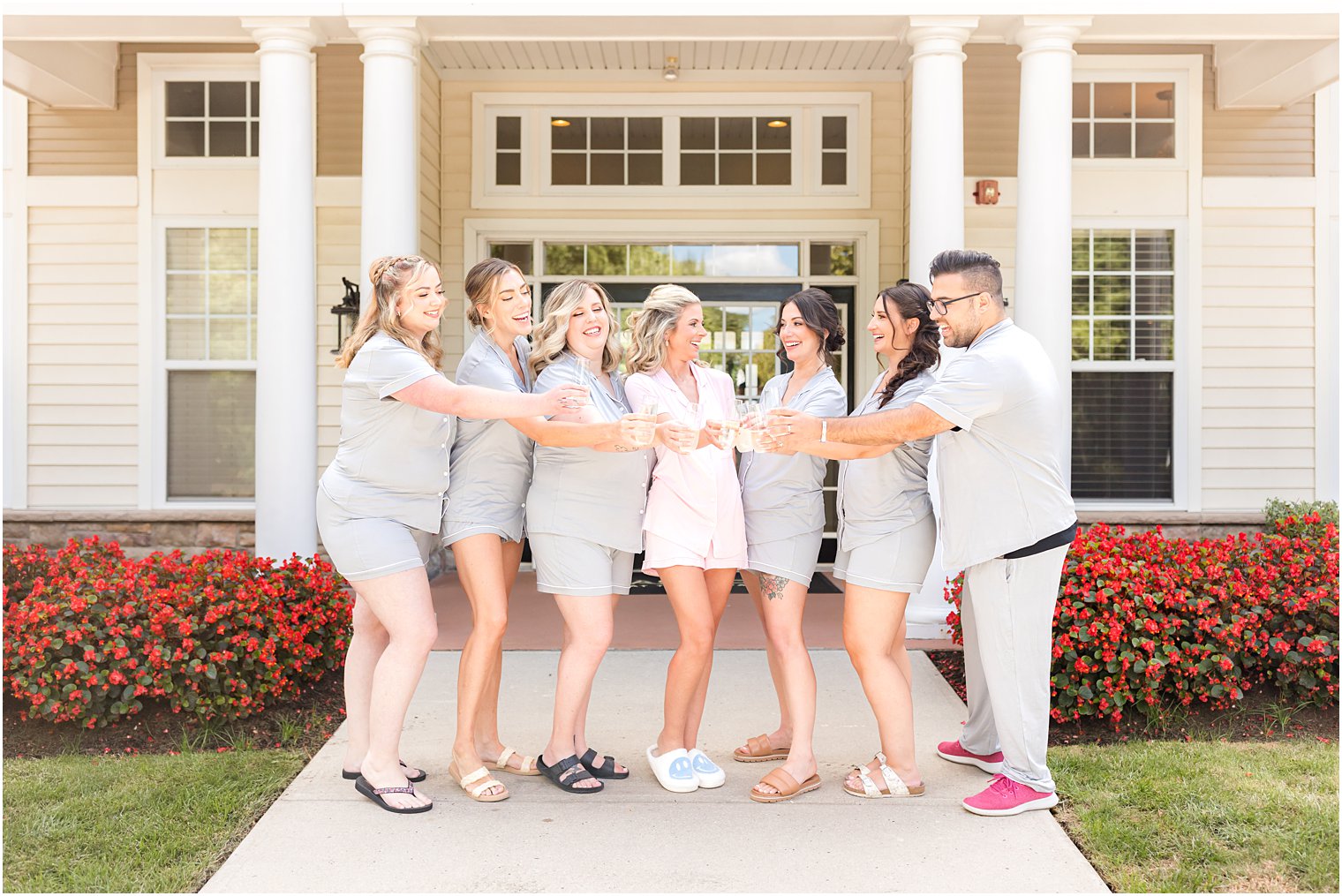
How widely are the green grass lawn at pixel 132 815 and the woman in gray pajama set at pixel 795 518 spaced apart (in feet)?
5.77

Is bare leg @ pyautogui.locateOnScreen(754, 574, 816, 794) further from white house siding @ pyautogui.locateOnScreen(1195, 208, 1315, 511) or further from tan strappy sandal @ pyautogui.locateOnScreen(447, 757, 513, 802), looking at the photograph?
white house siding @ pyautogui.locateOnScreen(1195, 208, 1315, 511)

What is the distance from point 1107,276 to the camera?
768 centimetres

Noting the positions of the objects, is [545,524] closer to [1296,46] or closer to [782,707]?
[782,707]

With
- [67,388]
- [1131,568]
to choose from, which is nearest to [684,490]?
[1131,568]

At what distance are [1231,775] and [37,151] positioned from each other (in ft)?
27.0

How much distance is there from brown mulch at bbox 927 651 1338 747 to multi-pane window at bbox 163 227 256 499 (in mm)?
5777

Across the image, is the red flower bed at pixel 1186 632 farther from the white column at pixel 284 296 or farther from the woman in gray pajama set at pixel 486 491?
the white column at pixel 284 296

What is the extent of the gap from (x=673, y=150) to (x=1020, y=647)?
547cm

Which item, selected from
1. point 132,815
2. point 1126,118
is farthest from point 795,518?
point 1126,118

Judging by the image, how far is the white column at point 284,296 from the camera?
19.6 ft

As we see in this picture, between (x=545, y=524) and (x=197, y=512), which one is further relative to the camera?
(x=197, y=512)

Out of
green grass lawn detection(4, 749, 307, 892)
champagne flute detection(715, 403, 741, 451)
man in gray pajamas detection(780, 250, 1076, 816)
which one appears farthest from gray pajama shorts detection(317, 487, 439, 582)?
man in gray pajamas detection(780, 250, 1076, 816)

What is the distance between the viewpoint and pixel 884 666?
3580 millimetres

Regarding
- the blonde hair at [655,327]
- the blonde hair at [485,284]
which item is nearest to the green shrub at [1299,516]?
the blonde hair at [655,327]
